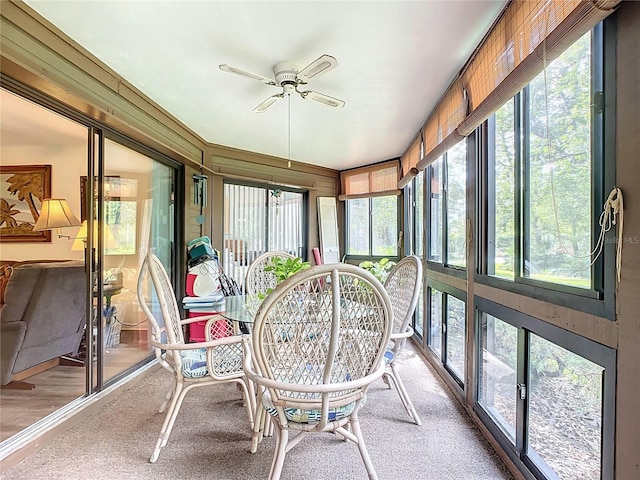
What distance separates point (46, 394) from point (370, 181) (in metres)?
4.46

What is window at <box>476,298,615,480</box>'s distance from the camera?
1.20 meters

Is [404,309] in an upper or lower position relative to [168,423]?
upper

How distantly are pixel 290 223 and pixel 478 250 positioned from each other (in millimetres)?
3471

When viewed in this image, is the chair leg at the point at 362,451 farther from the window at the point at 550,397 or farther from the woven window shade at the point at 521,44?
the woven window shade at the point at 521,44

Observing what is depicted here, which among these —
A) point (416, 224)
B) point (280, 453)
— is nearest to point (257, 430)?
point (280, 453)

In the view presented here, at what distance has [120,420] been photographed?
2260 millimetres

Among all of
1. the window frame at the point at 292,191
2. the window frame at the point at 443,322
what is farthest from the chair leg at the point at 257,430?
the window frame at the point at 292,191

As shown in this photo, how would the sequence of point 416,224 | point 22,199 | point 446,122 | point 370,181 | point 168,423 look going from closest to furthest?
1. point 168,423
2. point 22,199
3. point 446,122
4. point 416,224
5. point 370,181

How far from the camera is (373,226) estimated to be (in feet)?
17.8

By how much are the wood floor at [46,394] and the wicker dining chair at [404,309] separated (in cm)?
218

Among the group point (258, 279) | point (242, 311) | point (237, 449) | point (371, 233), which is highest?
point (371, 233)

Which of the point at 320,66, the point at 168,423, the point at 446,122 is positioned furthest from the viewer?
→ the point at 446,122

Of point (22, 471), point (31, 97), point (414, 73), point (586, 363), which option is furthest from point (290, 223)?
point (586, 363)

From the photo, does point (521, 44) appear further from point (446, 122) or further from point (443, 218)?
point (443, 218)
